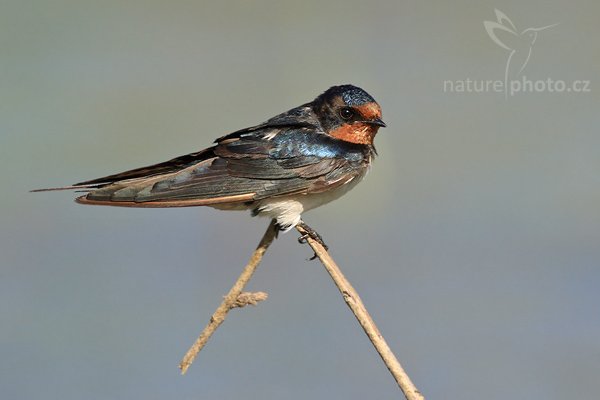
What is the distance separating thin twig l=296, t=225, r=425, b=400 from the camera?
8.20 ft

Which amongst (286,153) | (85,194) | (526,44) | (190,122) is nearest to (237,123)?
(190,122)

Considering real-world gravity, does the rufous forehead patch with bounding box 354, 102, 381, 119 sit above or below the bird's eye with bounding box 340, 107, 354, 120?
below

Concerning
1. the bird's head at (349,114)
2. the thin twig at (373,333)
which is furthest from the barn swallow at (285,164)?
the thin twig at (373,333)

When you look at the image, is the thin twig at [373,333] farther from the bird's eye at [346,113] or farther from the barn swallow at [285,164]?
the bird's eye at [346,113]

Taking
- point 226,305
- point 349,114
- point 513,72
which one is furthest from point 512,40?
point 226,305

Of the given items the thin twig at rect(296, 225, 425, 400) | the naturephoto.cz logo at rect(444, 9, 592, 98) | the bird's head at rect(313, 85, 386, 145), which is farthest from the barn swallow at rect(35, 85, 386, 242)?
the naturephoto.cz logo at rect(444, 9, 592, 98)

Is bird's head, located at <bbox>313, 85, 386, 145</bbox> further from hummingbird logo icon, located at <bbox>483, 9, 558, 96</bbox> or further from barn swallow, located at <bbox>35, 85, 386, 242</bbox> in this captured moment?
hummingbird logo icon, located at <bbox>483, 9, 558, 96</bbox>

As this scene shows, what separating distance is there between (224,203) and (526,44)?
2954mm

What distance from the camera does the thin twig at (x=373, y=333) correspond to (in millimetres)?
2498

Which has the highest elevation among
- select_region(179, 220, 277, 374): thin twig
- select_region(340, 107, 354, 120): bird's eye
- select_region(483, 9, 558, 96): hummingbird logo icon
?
select_region(483, 9, 558, 96): hummingbird logo icon

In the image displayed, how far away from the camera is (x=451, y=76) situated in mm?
5625

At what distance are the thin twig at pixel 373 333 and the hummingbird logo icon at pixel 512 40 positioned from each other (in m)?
2.96

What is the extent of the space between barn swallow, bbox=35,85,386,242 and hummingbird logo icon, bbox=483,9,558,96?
94.0 inches

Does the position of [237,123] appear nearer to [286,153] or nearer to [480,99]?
[480,99]
